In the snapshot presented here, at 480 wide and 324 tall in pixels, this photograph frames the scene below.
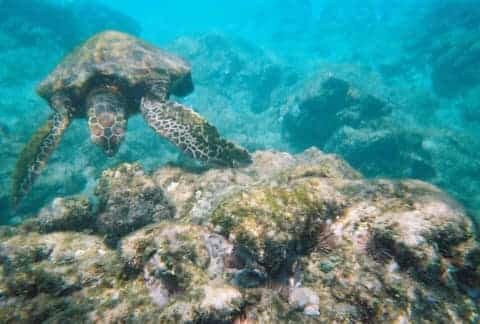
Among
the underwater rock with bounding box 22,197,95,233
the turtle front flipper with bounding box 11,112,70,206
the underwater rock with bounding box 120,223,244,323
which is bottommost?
the underwater rock with bounding box 120,223,244,323

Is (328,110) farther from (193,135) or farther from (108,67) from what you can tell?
(108,67)

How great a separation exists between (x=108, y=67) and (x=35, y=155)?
244 centimetres

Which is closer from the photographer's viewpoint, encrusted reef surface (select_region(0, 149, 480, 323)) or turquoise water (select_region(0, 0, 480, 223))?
encrusted reef surface (select_region(0, 149, 480, 323))

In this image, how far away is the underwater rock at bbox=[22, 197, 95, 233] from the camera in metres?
4.34

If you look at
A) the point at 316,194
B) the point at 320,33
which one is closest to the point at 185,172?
the point at 316,194

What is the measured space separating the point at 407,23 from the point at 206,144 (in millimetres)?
38160

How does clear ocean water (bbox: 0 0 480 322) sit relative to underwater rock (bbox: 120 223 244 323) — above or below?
above

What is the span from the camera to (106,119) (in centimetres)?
630

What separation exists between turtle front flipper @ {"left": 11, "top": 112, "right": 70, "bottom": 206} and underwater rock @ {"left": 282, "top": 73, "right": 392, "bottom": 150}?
10.8 meters

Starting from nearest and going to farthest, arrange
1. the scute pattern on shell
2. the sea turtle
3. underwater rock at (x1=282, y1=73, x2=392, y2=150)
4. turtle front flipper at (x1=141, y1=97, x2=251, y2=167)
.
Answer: turtle front flipper at (x1=141, y1=97, x2=251, y2=167)
the sea turtle
the scute pattern on shell
underwater rock at (x1=282, y1=73, x2=392, y2=150)

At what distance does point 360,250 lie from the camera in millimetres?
2805

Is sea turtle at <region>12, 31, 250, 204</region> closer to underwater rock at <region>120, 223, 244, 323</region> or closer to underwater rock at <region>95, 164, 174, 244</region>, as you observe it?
underwater rock at <region>95, 164, 174, 244</region>

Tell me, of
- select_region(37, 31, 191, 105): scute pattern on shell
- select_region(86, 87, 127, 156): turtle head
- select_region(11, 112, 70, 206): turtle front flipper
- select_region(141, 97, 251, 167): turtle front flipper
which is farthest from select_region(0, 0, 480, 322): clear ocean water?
select_region(37, 31, 191, 105): scute pattern on shell

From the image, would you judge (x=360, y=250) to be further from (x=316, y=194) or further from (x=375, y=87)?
(x=375, y=87)
